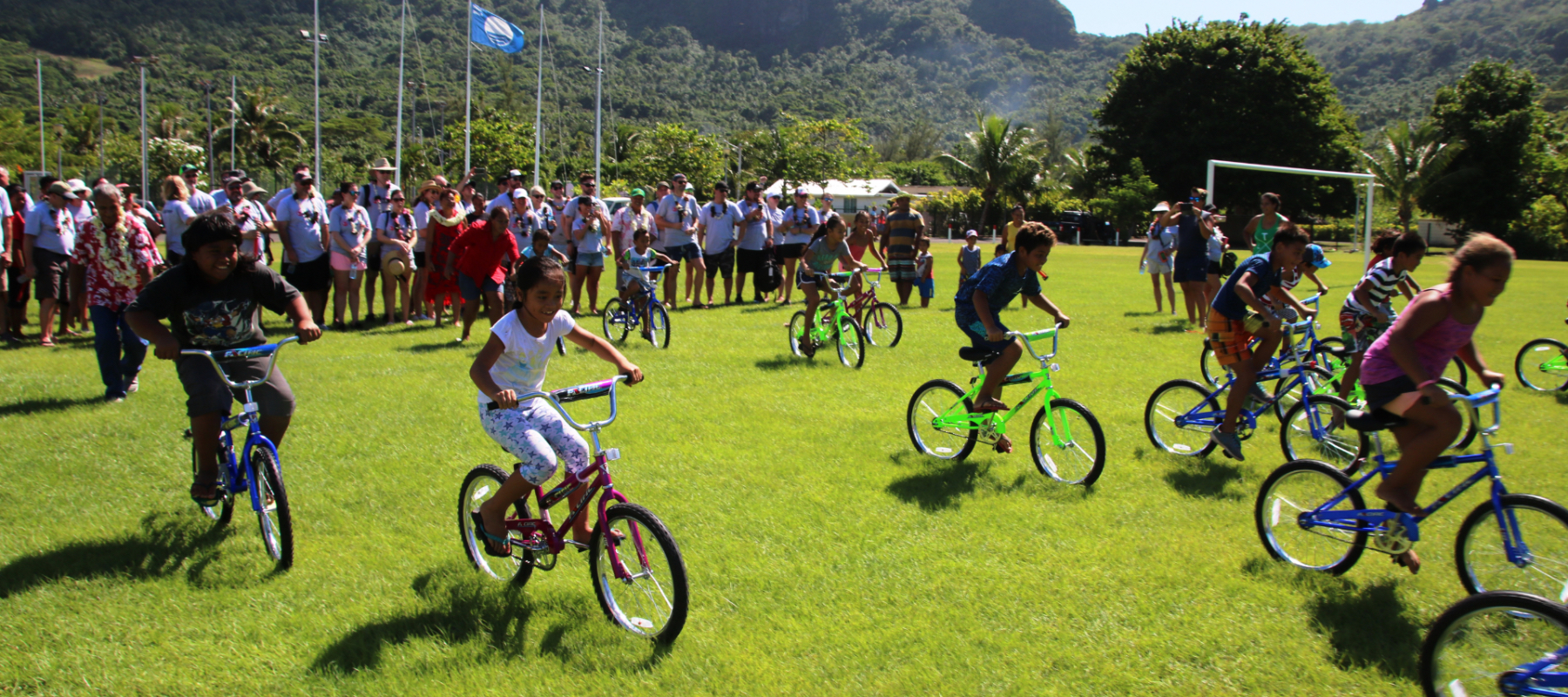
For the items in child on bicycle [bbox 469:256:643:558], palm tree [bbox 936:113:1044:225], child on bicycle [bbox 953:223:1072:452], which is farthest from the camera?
palm tree [bbox 936:113:1044:225]

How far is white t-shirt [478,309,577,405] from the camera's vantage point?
167 inches

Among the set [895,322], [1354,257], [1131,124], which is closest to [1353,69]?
[1131,124]

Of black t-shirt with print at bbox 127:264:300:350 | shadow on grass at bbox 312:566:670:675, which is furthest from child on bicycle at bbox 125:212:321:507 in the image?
shadow on grass at bbox 312:566:670:675

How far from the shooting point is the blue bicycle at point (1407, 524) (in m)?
3.95

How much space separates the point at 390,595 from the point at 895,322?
→ 332 inches

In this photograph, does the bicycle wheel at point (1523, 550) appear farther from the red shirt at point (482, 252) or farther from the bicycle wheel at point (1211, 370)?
the red shirt at point (482, 252)

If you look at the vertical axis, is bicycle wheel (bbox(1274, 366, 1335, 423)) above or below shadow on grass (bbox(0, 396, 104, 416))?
above

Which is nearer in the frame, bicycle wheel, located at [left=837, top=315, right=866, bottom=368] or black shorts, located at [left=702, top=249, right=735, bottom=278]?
bicycle wheel, located at [left=837, top=315, right=866, bottom=368]

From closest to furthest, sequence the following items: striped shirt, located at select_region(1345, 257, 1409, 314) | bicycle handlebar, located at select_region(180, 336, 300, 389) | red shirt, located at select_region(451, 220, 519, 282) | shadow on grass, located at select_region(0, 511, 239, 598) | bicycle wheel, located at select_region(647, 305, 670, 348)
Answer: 1. bicycle handlebar, located at select_region(180, 336, 300, 389)
2. shadow on grass, located at select_region(0, 511, 239, 598)
3. striped shirt, located at select_region(1345, 257, 1409, 314)
4. red shirt, located at select_region(451, 220, 519, 282)
5. bicycle wheel, located at select_region(647, 305, 670, 348)

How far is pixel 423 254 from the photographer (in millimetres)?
13844

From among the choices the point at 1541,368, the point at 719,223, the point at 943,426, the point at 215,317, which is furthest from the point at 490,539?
the point at 719,223

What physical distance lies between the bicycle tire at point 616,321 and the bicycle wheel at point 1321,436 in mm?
8051

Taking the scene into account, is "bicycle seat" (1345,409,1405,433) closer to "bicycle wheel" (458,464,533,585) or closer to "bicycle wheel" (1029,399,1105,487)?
"bicycle wheel" (1029,399,1105,487)

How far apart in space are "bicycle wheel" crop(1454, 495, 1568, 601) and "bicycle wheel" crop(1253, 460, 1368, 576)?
431 mm
